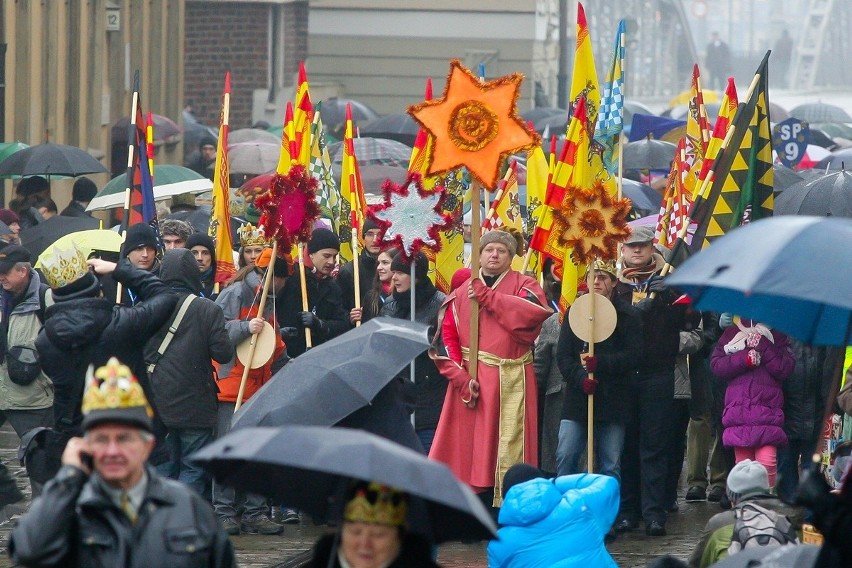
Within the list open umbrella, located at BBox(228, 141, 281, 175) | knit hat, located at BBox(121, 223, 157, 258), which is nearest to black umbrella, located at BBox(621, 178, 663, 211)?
open umbrella, located at BBox(228, 141, 281, 175)

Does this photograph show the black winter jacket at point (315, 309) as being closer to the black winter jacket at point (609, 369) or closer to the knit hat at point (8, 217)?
the black winter jacket at point (609, 369)

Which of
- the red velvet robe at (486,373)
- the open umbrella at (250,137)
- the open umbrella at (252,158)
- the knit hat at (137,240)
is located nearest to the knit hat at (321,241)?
the red velvet robe at (486,373)

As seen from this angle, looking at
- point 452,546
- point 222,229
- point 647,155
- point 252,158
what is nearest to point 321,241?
point 222,229

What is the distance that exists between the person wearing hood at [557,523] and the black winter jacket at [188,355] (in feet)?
8.83

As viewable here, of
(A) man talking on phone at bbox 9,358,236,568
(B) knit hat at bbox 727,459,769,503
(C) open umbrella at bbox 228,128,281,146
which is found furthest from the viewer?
(C) open umbrella at bbox 228,128,281,146

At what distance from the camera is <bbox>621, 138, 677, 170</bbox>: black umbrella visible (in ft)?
64.1

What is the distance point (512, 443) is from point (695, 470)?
2.23m

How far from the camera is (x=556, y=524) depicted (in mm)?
7270

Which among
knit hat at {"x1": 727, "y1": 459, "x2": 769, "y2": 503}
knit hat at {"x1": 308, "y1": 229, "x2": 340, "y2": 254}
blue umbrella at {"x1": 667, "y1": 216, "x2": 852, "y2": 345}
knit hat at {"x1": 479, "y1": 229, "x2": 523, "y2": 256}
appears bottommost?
knit hat at {"x1": 727, "y1": 459, "x2": 769, "y2": 503}

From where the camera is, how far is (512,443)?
32.9 feet

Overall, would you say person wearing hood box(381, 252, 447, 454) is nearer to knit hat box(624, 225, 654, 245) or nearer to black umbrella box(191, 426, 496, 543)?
Answer: knit hat box(624, 225, 654, 245)

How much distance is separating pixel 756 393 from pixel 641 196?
7.09 metres

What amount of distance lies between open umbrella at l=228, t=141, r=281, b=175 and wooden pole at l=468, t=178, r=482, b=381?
10.0m

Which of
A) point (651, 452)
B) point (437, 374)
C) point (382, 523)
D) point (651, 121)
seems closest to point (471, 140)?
point (437, 374)
